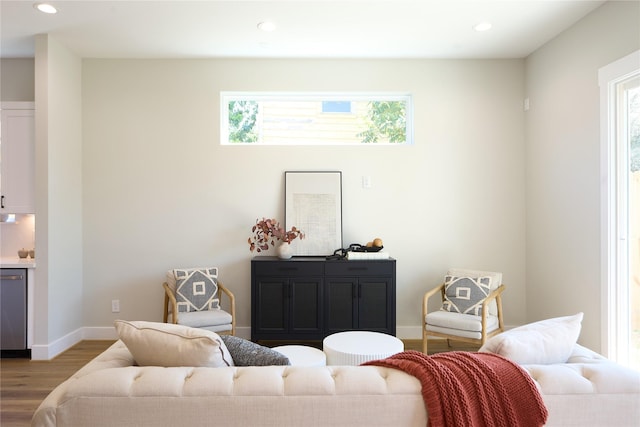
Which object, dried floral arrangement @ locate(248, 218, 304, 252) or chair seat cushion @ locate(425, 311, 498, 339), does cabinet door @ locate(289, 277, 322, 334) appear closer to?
dried floral arrangement @ locate(248, 218, 304, 252)

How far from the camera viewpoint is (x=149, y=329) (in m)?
1.60

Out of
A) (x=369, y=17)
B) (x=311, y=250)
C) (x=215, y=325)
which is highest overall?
(x=369, y=17)

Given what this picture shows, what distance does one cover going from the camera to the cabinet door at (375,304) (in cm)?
386

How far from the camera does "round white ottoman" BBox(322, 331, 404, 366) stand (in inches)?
101

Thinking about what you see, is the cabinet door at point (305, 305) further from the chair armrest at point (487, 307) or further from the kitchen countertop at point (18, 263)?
the kitchen countertop at point (18, 263)

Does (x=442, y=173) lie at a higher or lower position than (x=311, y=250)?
higher

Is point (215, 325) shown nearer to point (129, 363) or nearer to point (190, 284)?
point (190, 284)

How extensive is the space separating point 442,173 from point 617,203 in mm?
1617

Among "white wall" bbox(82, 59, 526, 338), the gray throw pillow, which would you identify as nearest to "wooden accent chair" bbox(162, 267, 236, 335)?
"white wall" bbox(82, 59, 526, 338)

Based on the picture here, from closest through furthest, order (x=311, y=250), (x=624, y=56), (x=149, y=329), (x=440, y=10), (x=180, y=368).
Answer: (x=180, y=368), (x=149, y=329), (x=624, y=56), (x=440, y=10), (x=311, y=250)

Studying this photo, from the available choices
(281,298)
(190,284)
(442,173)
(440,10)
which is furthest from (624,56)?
(190,284)

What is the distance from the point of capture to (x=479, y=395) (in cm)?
131

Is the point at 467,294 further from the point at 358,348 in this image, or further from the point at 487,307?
the point at 358,348

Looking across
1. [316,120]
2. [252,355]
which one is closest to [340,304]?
[316,120]
